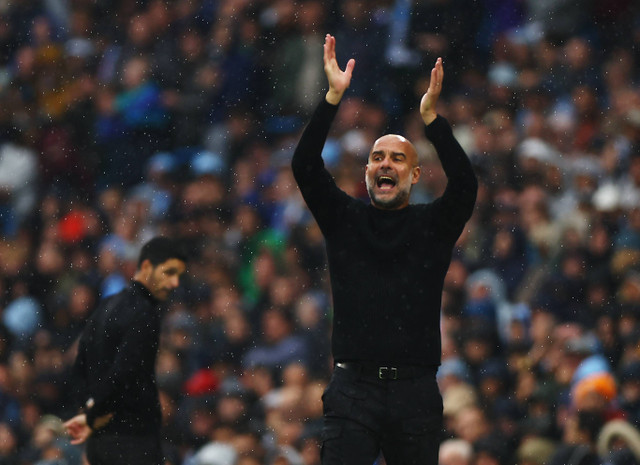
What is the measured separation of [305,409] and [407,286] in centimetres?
463

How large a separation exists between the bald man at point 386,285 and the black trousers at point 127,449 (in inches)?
70.6

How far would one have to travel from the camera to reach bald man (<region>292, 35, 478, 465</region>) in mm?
5797

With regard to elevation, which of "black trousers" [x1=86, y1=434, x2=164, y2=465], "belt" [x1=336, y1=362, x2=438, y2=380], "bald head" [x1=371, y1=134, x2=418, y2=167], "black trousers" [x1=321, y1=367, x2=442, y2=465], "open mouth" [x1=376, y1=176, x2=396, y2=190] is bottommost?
"black trousers" [x1=86, y1=434, x2=164, y2=465]

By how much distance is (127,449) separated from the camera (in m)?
7.36

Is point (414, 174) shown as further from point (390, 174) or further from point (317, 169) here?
point (317, 169)

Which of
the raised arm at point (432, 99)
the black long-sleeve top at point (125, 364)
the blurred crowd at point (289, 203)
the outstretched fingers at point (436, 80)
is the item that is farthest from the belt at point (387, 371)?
the blurred crowd at point (289, 203)

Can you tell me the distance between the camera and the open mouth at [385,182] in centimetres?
604

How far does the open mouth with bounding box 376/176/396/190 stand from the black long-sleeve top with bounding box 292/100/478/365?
0.37ft

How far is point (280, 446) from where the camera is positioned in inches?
396

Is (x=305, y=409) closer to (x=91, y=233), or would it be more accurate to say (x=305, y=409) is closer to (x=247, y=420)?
(x=247, y=420)

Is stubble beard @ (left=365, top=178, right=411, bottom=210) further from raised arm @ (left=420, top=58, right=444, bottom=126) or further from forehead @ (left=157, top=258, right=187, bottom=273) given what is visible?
forehead @ (left=157, top=258, right=187, bottom=273)

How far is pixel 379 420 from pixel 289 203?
708 cm

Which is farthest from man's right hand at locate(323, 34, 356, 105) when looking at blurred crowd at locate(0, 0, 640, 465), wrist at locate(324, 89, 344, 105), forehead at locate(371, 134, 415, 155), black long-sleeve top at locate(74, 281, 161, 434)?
blurred crowd at locate(0, 0, 640, 465)

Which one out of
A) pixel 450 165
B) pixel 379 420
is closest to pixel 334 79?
pixel 450 165
